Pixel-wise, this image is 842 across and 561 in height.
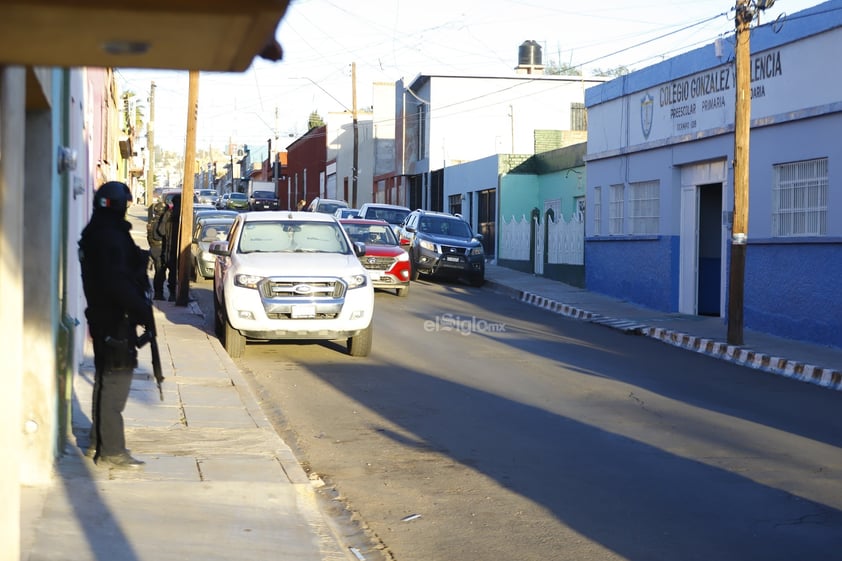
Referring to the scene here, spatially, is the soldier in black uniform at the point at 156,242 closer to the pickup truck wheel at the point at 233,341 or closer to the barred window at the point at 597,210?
the pickup truck wheel at the point at 233,341

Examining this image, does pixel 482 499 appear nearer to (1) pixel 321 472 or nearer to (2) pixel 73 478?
(1) pixel 321 472

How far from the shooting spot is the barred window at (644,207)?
23553 mm

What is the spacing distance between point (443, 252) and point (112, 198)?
20.1 metres

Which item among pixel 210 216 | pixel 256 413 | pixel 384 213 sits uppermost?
pixel 384 213

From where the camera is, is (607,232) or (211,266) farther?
(607,232)

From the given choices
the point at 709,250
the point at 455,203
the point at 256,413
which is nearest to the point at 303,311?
the point at 256,413

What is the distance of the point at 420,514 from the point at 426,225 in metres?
21.9

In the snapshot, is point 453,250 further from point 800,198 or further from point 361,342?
point 361,342

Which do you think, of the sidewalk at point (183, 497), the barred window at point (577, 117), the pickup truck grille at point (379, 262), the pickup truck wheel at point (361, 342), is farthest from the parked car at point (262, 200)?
the sidewalk at point (183, 497)

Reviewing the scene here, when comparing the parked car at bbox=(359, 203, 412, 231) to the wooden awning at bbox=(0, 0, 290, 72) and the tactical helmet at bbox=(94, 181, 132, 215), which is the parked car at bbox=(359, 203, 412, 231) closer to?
the tactical helmet at bbox=(94, 181, 132, 215)

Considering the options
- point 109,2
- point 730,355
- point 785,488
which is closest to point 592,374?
point 730,355

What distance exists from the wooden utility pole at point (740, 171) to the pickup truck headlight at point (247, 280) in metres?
7.50

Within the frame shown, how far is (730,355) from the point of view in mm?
16312

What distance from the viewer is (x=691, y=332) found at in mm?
18516
